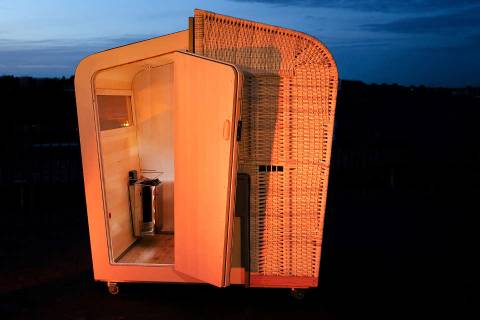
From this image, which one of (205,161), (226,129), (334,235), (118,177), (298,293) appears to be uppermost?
(226,129)

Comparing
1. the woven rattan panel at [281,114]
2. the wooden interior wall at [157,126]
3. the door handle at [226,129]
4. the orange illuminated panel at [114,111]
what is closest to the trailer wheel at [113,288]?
the woven rattan panel at [281,114]

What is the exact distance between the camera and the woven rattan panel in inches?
196

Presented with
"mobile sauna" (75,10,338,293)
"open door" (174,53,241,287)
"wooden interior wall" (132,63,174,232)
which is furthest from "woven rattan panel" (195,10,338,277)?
"wooden interior wall" (132,63,174,232)

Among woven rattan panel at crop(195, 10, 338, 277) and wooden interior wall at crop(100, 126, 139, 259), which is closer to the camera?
woven rattan panel at crop(195, 10, 338, 277)

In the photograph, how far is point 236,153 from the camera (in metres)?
4.53

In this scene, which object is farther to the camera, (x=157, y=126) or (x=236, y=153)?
(x=157, y=126)

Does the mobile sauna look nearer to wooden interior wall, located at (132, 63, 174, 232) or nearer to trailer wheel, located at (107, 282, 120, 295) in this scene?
trailer wheel, located at (107, 282, 120, 295)

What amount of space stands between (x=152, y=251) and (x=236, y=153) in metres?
2.48

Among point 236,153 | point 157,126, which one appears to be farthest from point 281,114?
point 157,126

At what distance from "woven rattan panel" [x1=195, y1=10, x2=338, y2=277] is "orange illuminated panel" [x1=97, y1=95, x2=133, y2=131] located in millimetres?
1728

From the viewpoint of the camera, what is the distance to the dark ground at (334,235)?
5.30 m

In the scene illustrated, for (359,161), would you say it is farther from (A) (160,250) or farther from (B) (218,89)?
(B) (218,89)

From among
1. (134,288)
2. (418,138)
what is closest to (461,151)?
(418,138)

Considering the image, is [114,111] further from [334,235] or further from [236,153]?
[334,235]
